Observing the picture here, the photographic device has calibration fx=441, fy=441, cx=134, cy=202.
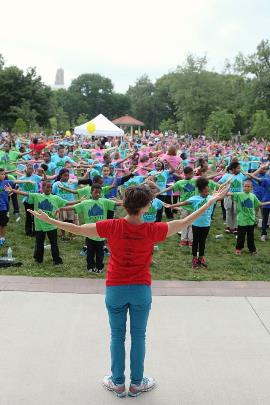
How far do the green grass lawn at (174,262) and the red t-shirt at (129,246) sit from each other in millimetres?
3497

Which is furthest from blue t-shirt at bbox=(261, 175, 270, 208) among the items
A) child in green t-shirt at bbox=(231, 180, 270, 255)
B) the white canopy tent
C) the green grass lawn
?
the white canopy tent

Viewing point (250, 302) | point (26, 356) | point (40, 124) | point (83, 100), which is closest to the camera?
point (26, 356)

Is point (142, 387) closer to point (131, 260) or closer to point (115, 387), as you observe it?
point (115, 387)

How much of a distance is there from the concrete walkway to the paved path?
185 millimetres

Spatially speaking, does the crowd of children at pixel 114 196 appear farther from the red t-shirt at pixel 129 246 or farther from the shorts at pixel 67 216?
the red t-shirt at pixel 129 246

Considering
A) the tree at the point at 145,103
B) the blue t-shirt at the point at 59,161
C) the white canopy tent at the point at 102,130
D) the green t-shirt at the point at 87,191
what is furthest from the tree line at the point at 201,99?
the green t-shirt at the point at 87,191

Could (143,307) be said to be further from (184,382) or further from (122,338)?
(184,382)

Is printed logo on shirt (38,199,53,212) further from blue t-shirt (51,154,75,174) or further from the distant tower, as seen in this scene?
the distant tower

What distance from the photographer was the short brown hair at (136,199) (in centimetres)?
338

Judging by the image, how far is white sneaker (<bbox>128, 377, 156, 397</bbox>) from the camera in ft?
12.1

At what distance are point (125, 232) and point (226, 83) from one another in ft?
179

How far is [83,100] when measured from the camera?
85812 millimetres

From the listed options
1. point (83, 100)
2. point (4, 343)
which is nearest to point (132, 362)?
point (4, 343)

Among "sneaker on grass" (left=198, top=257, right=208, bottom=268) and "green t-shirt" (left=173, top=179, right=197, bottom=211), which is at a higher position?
"green t-shirt" (left=173, top=179, right=197, bottom=211)
